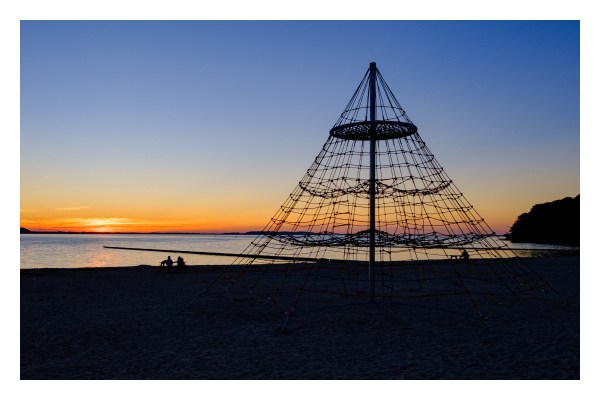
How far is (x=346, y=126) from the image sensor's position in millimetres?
11766

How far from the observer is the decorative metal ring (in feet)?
37.9

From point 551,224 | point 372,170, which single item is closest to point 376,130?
point 372,170

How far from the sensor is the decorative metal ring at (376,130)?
11.6 metres

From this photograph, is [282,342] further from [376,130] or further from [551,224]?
[551,224]

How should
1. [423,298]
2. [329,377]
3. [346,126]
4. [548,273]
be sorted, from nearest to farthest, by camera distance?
[329,377]
[346,126]
[423,298]
[548,273]

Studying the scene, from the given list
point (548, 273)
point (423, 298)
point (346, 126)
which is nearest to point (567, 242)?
point (548, 273)

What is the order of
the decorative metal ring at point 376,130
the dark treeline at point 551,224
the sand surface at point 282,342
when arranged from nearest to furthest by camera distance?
the sand surface at point 282,342
the decorative metal ring at point 376,130
the dark treeline at point 551,224

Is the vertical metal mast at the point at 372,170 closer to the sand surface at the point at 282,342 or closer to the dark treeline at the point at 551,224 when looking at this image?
the sand surface at the point at 282,342

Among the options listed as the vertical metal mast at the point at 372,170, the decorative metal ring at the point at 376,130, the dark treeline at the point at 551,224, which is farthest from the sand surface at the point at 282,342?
the dark treeline at the point at 551,224

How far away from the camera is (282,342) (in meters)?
9.16

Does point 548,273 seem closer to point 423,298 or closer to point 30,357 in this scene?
point 423,298

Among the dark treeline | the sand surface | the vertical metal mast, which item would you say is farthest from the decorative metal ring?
the dark treeline

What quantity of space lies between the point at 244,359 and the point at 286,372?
3.80 ft

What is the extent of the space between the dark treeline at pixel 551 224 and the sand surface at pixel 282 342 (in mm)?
76875
